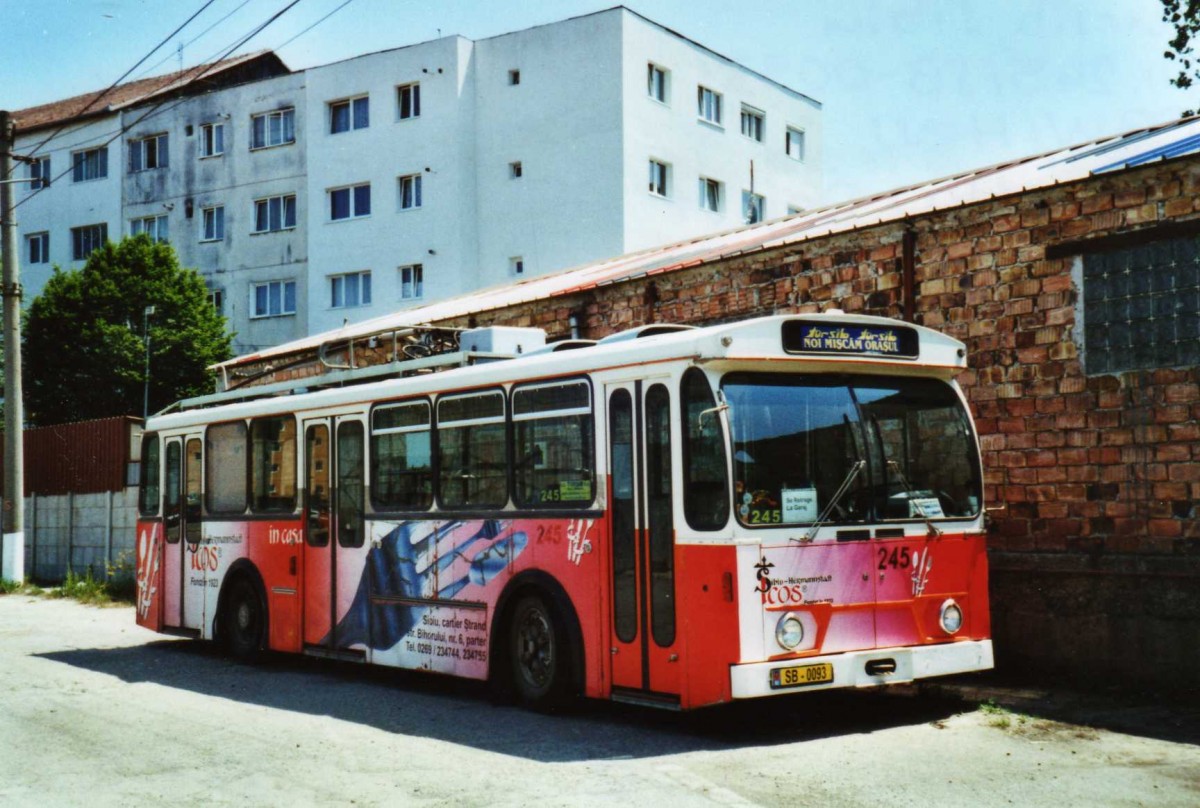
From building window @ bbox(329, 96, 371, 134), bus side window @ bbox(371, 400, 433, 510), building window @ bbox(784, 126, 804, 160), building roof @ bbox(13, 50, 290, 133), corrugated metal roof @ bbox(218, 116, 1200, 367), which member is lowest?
bus side window @ bbox(371, 400, 433, 510)

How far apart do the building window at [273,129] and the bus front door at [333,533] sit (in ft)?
114

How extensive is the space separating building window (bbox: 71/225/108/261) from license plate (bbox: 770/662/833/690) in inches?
1869

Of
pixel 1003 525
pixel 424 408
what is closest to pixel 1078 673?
pixel 1003 525

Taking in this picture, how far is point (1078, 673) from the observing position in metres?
11.2

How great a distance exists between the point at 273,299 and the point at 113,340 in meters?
5.86

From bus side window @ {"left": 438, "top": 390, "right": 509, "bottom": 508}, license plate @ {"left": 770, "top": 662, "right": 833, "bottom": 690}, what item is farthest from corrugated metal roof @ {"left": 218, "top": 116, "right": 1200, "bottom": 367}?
license plate @ {"left": 770, "top": 662, "right": 833, "bottom": 690}

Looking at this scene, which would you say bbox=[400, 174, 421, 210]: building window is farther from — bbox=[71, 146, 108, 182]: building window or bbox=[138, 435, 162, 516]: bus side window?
bbox=[138, 435, 162, 516]: bus side window

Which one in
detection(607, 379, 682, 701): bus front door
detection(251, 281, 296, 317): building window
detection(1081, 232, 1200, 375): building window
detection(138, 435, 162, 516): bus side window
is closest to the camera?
detection(607, 379, 682, 701): bus front door

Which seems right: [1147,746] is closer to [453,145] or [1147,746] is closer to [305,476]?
[305,476]

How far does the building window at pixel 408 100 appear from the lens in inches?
1674

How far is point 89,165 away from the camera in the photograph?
5181 centimetres

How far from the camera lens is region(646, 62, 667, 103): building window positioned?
1544 inches

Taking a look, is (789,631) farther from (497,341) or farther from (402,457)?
(497,341)

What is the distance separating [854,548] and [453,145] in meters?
34.0
